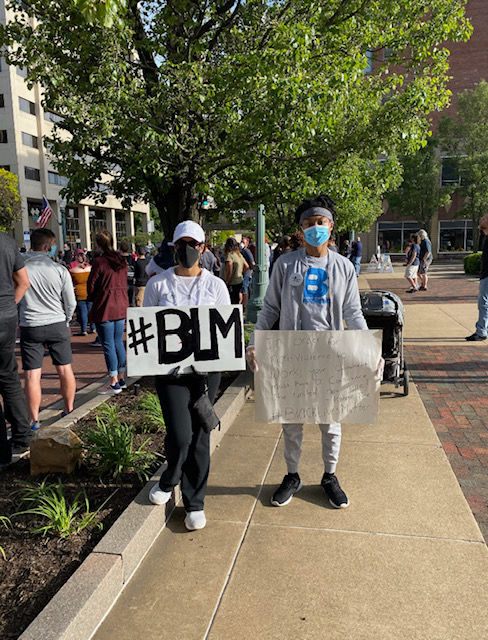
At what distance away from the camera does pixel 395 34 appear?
24.8 feet

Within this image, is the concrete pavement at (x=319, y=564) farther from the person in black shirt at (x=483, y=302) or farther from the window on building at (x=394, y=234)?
the window on building at (x=394, y=234)

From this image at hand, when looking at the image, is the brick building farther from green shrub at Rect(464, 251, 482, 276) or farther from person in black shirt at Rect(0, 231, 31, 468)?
person in black shirt at Rect(0, 231, 31, 468)

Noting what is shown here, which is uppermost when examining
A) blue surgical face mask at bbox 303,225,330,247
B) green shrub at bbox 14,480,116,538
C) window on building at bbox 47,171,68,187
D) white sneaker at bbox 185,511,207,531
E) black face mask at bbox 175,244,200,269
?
window on building at bbox 47,171,68,187

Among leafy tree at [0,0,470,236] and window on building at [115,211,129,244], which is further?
window on building at [115,211,129,244]

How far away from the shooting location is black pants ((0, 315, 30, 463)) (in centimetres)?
404

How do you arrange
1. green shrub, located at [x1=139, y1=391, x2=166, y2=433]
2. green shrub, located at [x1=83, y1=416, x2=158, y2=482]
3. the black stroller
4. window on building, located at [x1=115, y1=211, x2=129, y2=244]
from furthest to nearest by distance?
1. window on building, located at [x1=115, y1=211, x2=129, y2=244]
2. the black stroller
3. green shrub, located at [x1=139, y1=391, x2=166, y2=433]
4. green shrub, located at [x1=83, y1=416, x2=158, y2=482]

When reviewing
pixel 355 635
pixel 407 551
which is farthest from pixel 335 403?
pixel 355 635

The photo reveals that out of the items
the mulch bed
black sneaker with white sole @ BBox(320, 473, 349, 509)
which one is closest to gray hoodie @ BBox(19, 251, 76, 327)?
the mulch bed

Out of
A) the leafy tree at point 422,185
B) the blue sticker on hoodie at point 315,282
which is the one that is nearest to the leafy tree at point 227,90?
the blue sticker on hoodie at point 315,282

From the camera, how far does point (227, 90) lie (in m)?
6.22

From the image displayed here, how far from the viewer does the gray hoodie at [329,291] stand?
3277 mm

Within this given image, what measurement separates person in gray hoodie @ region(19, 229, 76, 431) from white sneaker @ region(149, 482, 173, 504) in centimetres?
198

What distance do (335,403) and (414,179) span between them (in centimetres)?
4393

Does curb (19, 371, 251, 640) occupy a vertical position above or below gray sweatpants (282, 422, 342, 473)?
below
